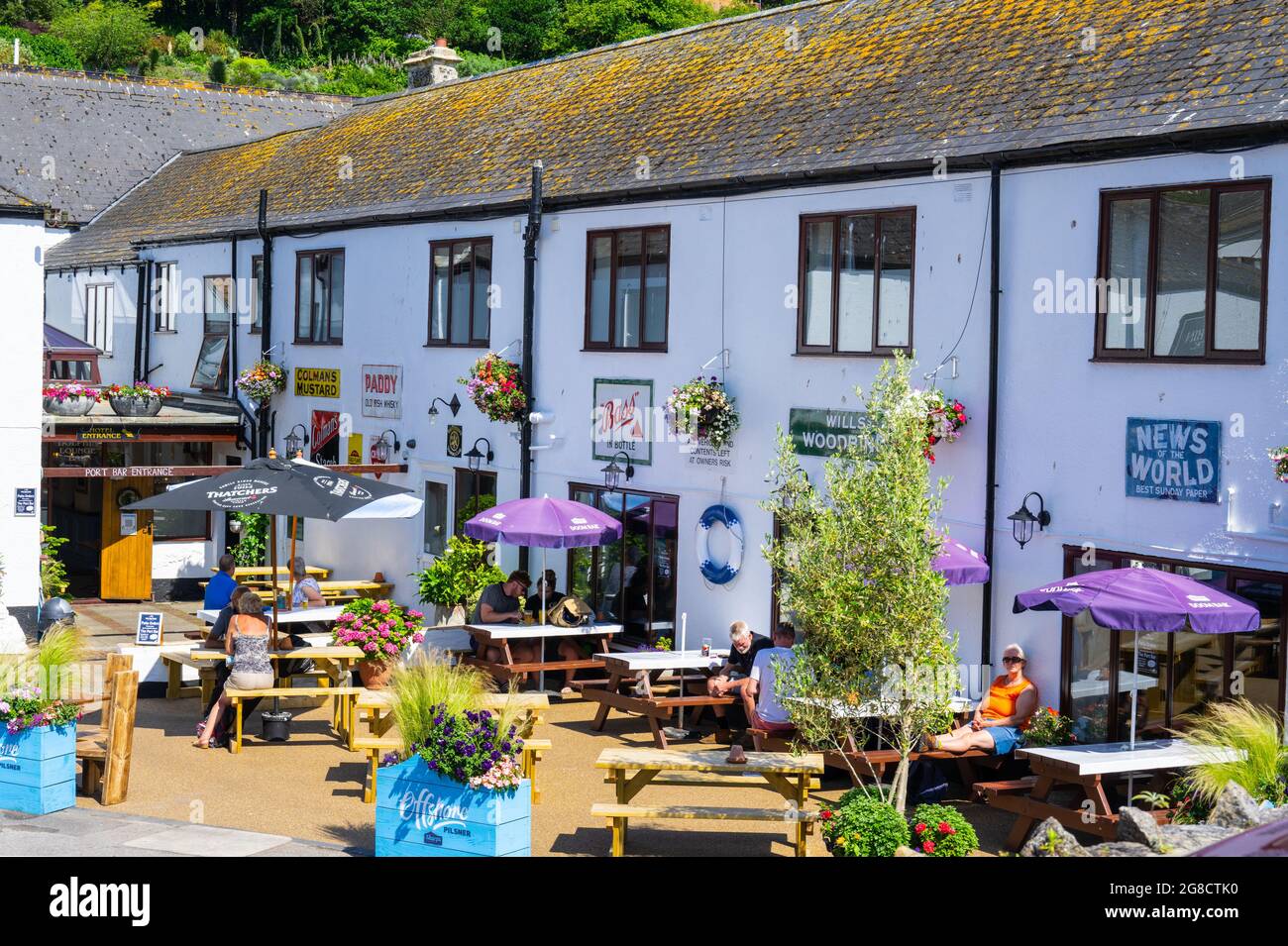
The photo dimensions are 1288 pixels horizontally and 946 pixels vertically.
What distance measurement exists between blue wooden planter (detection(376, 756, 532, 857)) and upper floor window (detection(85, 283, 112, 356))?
2289 centimetres

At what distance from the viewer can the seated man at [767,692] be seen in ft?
42.9

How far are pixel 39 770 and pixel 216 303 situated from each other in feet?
52.6

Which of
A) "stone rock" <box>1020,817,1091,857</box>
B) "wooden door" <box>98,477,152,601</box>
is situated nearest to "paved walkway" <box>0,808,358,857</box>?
"stone rock" <box>1020,817,1091,857</box>

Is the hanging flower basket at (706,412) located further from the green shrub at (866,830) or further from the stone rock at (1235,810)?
the stone rock at (1235,810)

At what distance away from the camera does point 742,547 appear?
1634 cm

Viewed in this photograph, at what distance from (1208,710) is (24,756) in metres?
9.28

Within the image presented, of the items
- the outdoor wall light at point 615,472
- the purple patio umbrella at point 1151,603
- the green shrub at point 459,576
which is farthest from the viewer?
the green shrub at point 459,576

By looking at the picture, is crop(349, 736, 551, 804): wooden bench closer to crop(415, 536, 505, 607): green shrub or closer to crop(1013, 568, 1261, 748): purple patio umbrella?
crop(1013, 568, 1261, 748): purple patio umbrella

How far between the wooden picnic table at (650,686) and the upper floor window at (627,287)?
12.5 ft

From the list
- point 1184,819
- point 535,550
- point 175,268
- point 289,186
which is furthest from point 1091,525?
point 175,268

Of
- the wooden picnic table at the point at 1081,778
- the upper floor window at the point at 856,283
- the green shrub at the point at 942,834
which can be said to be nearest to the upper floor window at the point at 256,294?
the upper floor window at the point at 856,283

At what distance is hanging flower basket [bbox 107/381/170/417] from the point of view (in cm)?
2308

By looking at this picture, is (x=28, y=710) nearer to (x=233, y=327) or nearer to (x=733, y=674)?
(x=733, y=674)

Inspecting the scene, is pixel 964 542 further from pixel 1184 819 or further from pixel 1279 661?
pixel 1184 819
